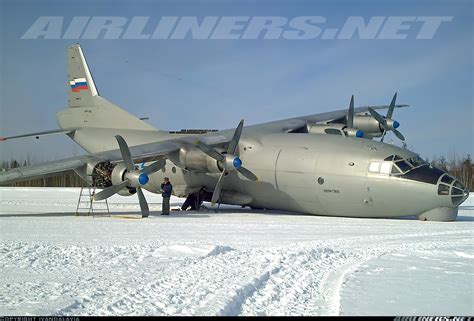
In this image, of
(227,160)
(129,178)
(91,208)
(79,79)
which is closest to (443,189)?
(227,160)

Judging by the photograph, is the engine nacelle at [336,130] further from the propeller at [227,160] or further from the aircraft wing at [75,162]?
the aircraft wing at [75,162]

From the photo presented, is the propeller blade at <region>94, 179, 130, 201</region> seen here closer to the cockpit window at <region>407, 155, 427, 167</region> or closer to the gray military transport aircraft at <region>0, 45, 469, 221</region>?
the gray military transport aircraft at <region>0, 45, 469, 221</region>

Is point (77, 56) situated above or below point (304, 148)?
above

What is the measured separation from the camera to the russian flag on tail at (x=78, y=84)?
29109 mm

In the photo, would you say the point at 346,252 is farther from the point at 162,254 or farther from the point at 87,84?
the point at 87,84

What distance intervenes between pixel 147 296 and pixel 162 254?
343 centimetres

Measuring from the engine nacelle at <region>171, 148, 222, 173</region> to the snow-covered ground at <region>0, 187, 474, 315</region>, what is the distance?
492 centimetres

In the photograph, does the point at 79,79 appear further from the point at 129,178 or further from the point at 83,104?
the point at 129,178

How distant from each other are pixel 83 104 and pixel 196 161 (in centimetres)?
1156

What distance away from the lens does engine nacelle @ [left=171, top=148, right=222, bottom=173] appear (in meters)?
20.2

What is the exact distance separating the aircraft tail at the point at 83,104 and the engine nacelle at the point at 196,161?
8095 mm

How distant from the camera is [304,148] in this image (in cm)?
1986

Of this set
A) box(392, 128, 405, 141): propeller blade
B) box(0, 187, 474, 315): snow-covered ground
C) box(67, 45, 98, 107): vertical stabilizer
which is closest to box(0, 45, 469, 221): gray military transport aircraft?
box(0, 187, 474, 315): snow-covered ground

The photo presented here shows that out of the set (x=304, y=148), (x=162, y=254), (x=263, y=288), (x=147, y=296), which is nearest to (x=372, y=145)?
(x=304, y=148)
